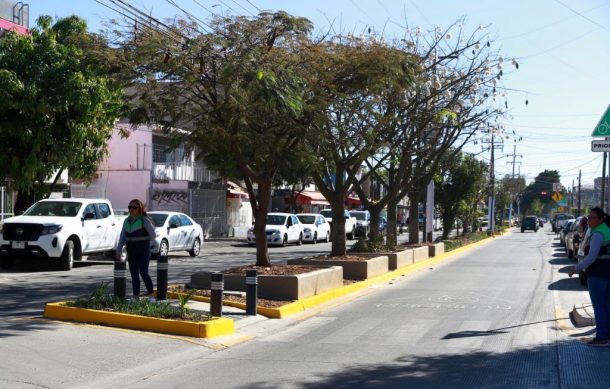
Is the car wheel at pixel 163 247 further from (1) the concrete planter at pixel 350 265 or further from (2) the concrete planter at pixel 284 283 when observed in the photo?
(2) the concrete planter at pixel 284 283

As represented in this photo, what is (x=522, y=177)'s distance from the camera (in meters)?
94.3

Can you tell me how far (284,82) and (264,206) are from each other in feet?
12.5

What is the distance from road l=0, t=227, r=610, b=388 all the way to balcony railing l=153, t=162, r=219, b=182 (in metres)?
24.9

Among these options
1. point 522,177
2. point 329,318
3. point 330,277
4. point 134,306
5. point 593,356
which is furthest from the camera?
point 522,177

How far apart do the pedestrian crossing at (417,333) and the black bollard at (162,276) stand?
7.02 ft

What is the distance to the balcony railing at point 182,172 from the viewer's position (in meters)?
39.1

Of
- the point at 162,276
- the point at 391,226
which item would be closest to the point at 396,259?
the point at 391,226

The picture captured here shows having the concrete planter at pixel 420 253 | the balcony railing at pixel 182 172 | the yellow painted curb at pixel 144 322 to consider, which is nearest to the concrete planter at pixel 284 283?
the yellow painted curb at pixel 144 322

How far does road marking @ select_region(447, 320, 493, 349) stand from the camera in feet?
32.9

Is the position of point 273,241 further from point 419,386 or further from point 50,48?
point 419,386

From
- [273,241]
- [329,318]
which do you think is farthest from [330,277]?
[273,241]

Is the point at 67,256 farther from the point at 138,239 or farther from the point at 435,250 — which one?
the point at 435,250

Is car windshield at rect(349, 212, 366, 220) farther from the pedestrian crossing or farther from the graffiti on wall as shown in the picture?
the pedestrian crossing

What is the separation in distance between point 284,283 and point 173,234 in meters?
11.2
